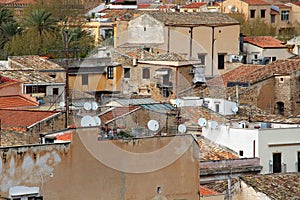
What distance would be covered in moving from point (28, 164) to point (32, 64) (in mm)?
17759

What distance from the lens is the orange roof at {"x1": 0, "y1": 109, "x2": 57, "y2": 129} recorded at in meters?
20.0

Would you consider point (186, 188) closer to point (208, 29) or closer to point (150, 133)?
point (150, 133)

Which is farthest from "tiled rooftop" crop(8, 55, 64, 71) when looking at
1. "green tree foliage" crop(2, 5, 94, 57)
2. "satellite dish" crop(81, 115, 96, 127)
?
"satellite dish" crop(81, 115, 96, 127)

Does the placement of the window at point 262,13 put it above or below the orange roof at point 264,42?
above

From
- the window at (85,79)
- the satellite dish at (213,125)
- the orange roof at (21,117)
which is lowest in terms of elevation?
the window at (85,79)

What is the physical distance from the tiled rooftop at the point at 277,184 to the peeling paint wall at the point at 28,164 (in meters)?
4.43

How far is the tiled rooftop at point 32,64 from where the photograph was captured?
32812 millimetres

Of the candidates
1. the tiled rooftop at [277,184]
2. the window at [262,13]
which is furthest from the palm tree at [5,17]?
the tiled rooftop at [277,184]

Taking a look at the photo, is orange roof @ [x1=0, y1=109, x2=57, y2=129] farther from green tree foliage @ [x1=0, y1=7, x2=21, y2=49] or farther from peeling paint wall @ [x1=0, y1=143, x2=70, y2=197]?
green tree foliage @ [x1=0, y1=7, x2=21, y2=49]

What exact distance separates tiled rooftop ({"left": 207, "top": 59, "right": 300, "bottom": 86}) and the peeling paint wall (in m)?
16.2

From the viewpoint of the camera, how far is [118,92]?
32438 millimetres

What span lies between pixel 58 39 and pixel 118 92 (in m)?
11.0

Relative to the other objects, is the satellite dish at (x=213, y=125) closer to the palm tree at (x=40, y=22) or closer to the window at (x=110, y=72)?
the window at (x=110, y=72)

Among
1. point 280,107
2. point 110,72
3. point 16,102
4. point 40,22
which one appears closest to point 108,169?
point 16,102
